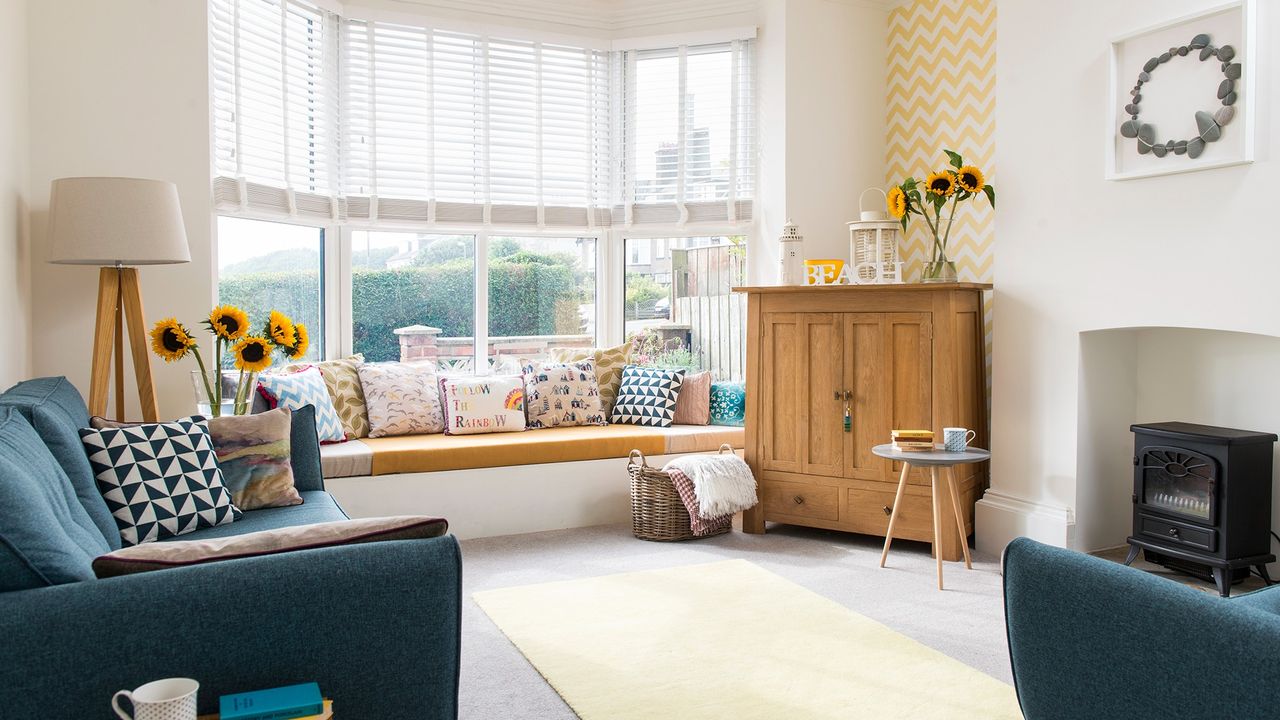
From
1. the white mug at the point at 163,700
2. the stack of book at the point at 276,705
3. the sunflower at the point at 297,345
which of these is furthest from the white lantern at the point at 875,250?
the white mug at the point at 163,700

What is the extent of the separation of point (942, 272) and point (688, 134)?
184 cm

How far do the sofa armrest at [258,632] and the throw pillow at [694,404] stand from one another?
3.49 m

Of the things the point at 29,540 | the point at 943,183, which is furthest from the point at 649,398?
the point at 29,540

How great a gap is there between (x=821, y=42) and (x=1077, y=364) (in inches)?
90.3

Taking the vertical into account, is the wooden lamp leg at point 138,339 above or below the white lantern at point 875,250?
below

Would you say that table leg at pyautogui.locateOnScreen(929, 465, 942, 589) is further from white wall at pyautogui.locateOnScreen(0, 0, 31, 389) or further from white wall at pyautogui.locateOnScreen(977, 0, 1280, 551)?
white wall at pyautogui.locateOnScreen(0, 0, 31, 389)

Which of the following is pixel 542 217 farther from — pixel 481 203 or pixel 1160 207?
pixel 1160 207

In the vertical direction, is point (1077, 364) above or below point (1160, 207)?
below

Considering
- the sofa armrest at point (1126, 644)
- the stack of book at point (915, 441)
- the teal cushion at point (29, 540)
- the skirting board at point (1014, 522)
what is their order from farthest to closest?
the skirting board at point (1014, 522) → the stack of book at point (915, 441) → the teal cushion at point (29, 540) → the sofa armrest at point (1126, 644)

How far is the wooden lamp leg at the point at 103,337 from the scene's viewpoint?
344cm

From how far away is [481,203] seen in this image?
5203 mm

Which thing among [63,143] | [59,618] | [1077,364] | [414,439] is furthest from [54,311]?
[1077,364]

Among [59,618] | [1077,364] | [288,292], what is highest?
[288,292]

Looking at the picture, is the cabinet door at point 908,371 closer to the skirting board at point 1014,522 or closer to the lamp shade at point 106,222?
the skirting board at point 1014,522
